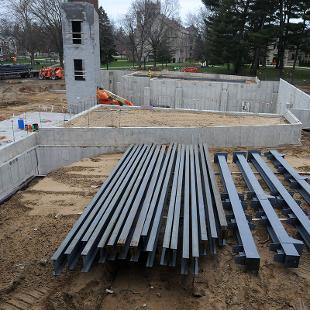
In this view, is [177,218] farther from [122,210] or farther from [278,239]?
[278,239]

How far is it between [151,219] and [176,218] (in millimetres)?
518

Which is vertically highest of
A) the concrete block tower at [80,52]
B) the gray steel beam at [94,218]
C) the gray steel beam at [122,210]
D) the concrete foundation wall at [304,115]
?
the concrete block tower at [80,52]

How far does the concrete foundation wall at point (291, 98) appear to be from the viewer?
18.4 metres

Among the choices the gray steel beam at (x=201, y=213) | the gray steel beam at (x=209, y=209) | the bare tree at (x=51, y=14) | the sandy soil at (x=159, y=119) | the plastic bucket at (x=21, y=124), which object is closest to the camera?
the gray steel beam at (x=201, y=213)

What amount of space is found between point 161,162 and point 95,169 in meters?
2.87

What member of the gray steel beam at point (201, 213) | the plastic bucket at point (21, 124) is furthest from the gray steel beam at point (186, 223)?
the plastic bucket at point (21, 124)

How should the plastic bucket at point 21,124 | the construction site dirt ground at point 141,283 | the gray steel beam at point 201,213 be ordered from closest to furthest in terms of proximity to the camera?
the construction site dirt ground at point 141,283 → the gray steel beam at point 201,213 → the plastic bucket at point 21,124

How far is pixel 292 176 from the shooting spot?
34.0ft

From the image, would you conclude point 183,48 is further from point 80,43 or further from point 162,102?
point 80,43

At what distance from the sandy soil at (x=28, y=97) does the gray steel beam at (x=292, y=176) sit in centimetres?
1532

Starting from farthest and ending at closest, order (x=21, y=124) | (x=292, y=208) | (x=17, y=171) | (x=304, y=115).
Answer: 1. (x=304, y=115)
2. (x=21, y=124)
3. (x=17, y=171)
4. (x=292, y=208)

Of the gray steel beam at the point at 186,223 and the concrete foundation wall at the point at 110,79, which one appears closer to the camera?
the gray steel beam at the point at 186,223

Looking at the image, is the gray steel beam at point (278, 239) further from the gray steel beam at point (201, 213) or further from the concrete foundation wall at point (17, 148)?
the concrete foundation wall at point (17, 148)

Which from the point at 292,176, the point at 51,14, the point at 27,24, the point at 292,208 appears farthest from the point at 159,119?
the point at 27,24
